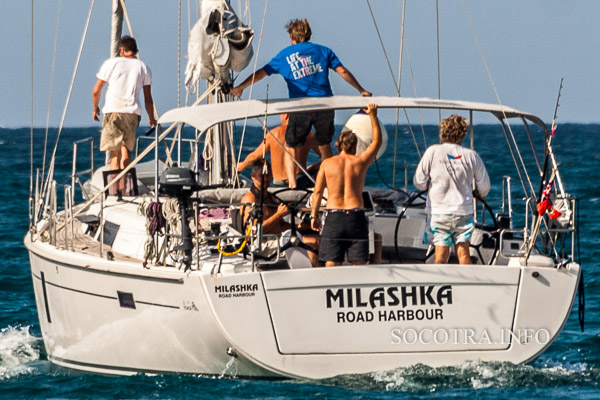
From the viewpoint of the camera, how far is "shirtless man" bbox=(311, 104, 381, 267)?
9.27 meters

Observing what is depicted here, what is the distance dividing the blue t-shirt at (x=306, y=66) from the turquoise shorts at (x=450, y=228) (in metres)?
1.97

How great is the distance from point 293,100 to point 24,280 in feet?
24.7

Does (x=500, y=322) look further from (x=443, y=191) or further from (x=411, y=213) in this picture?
(x=411, y=213)

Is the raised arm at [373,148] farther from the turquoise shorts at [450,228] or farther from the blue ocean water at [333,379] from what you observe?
the blue ocean water at [333,379]

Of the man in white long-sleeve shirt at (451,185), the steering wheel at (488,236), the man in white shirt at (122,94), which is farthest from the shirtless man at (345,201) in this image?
the man in white shirt at (122,94)

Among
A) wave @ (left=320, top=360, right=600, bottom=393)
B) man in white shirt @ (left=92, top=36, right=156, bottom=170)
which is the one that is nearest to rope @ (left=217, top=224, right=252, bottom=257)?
wave @ (left=320, top=360, right=600, bottom=393)

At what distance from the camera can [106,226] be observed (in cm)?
1116

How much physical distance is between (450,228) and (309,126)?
6.58 feet

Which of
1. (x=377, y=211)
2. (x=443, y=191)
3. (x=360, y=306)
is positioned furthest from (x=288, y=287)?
(x=377, y=211)

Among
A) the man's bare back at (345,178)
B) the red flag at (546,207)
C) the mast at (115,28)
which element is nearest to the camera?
the red flag at (546,207)

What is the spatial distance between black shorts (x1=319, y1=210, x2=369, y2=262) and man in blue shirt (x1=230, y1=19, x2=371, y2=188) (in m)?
1.66

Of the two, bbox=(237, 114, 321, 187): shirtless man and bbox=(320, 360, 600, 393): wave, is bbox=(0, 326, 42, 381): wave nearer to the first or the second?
bbox=(237, 114, 321, 187): shirtless man

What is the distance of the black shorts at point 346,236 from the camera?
9.29m

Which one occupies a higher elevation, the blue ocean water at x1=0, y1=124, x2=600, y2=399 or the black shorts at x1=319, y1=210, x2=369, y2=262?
the black shorts at x1=319, y1=210, x2=369, y2=262
